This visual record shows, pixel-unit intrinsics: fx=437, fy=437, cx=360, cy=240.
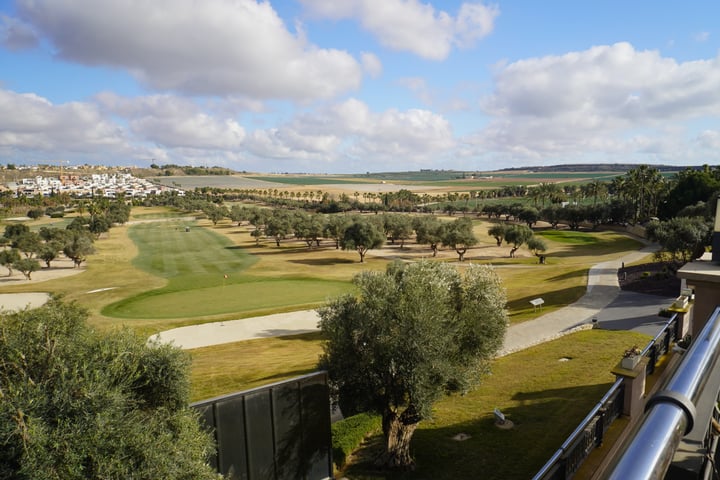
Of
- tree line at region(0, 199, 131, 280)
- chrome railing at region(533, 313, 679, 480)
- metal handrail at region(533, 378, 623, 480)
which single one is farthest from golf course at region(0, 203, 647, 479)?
metal handrail at region(533, 378, 623, 480)

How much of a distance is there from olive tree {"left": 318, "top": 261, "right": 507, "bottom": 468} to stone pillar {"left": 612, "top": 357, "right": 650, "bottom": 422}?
20.9ft

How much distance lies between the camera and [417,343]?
15.5 meters

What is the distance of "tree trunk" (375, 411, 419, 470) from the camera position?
17.3 metres

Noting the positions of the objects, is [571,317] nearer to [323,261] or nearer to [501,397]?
[501,397]

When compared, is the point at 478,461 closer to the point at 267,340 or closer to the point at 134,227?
the point at 267,340

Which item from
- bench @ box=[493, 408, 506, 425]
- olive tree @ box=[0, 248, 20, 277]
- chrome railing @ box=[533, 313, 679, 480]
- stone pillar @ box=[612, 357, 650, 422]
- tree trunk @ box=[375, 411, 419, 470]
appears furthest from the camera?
olive tree @ box=[0, 248, 20, 277]

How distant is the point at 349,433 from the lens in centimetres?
1980

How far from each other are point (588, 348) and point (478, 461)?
605 inches

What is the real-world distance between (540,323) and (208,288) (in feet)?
139

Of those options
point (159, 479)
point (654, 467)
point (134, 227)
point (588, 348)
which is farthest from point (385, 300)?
point (134, 227)

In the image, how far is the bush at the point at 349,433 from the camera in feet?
60.7

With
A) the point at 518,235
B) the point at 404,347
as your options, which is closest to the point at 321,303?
the point at 404,347

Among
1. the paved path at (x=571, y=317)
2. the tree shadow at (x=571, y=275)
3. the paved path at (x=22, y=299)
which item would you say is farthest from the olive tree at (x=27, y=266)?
the tree shadow at (x=571, y=275)

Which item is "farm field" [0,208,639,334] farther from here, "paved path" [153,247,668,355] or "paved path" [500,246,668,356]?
"paved path" [153,247,668,355]
